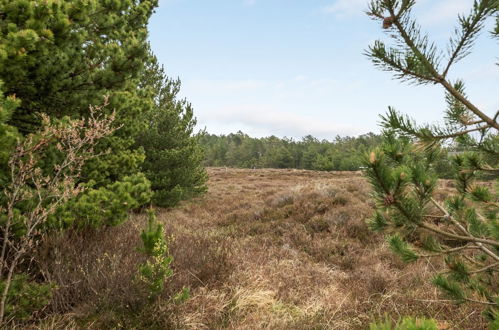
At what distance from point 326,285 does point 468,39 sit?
405cm

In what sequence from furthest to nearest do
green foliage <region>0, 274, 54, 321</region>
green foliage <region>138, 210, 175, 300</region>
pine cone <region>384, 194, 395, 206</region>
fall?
green foliage <region>138, 210, 175, 300</region> → green foliage <region>0, 274, 54, 321</region> → pine cone <region>384, 194, 395, 206</region>

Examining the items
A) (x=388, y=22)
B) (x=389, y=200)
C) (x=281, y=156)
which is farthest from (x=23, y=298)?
(x=281, y=156)

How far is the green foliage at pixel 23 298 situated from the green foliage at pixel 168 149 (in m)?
7.87

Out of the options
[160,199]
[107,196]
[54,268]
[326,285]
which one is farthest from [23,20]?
[160,199]

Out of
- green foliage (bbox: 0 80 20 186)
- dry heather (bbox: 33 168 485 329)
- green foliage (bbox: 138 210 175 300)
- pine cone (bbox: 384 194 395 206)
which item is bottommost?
dry heather (bbox: 33 168 485 329)

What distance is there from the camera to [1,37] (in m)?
3.17

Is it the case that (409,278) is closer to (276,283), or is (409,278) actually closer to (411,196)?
(276,283)

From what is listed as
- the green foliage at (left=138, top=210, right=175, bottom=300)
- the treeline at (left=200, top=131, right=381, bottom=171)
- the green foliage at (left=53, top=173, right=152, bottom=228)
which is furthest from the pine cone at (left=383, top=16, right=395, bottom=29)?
the treeline at (left=200, top=131, right=381, bottom=171)

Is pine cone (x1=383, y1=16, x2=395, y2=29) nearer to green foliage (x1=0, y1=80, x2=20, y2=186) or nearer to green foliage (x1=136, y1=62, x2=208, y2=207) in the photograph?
green foliage (x1=0, y1=80, x2=20, y2=186)

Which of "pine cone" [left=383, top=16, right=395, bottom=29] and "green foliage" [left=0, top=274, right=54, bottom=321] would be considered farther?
"green foliage" [left=0, top=274, right=54, bottom=321]

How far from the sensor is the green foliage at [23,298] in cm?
299

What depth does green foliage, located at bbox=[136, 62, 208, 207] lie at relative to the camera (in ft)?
37.8

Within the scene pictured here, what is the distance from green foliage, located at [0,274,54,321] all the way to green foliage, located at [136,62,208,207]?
787 centimetres

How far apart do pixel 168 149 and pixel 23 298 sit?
361 inches
